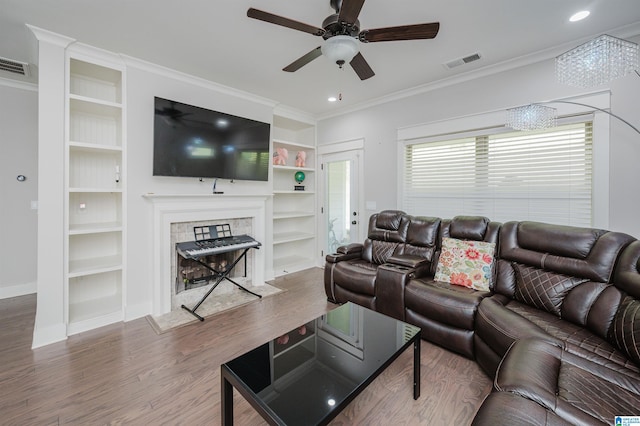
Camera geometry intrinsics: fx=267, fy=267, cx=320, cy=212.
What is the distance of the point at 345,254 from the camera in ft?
11.2

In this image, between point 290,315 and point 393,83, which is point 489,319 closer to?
point 290,315

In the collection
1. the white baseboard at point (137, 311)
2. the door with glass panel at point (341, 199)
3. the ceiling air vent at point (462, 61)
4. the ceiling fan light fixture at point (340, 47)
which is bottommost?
the white baseboard at point (137, 311)

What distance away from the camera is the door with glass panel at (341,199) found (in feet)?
15.0

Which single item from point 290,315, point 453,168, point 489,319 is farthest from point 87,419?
point 453,168

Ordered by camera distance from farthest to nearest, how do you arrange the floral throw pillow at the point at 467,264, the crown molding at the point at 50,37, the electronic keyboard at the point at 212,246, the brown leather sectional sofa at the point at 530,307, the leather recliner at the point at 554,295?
1. the electronic keyboard at the point at 212,246
2. the floral throw pillow at the point at 467,264
3. the crown molding at the point at 50,37
4. the leather recliner at the point at 554,295
5. the brown leather sectional sofa at the point at 530,307

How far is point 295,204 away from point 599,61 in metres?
4.45

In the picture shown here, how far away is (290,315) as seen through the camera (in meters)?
3.07

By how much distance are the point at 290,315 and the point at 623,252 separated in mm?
2881

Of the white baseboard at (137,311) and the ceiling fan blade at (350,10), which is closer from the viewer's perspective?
the ceiling fan blade at (350,10)

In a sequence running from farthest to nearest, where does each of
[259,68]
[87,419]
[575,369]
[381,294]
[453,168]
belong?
[453,168] → [259,68] → [381,294] → [87,419] → [575,369]

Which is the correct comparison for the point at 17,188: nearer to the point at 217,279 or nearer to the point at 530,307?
the point at 217,279

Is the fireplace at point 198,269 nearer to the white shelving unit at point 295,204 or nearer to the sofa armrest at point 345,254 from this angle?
the white shelving unit at point 295,204

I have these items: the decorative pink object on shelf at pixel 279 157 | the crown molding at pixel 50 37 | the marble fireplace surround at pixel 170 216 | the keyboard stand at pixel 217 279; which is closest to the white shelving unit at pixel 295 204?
the decorative pink object on shelf at pixel 279 157

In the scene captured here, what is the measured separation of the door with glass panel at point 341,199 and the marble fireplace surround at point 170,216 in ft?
5.41
